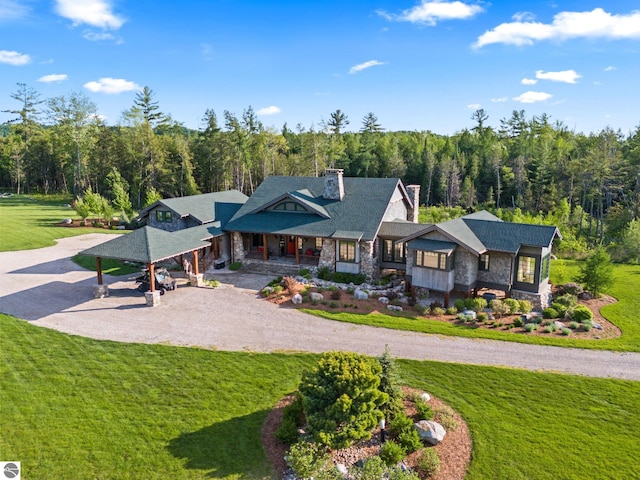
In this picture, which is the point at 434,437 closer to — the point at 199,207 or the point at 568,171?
the point at 199,207

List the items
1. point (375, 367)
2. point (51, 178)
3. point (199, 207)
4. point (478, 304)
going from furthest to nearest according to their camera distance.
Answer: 1. point (51, 178)
2. point (199, 207)
3. point (478, 304)
4. point (375, 367)

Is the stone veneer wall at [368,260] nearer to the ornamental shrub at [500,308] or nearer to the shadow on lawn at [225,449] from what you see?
the ornamental shrub at [500,308]

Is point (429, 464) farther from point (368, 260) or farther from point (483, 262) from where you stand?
point (368, 260)

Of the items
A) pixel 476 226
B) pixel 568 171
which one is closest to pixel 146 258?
pixel 476 226

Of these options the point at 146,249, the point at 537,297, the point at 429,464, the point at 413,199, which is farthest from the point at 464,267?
the point at 146,249

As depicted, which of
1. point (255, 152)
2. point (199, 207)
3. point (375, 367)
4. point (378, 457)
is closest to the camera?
point (378, 457)

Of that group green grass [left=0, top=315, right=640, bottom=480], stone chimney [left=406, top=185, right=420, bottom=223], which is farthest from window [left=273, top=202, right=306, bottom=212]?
green grass [left=0, top=315, right=640, bottom=480]

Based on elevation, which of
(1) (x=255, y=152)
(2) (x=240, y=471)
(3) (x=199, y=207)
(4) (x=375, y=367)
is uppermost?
(1) (x=255, y=152)

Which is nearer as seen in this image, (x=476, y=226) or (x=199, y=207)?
(x=476, y=226)

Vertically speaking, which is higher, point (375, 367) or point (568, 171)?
point (568, 171)
